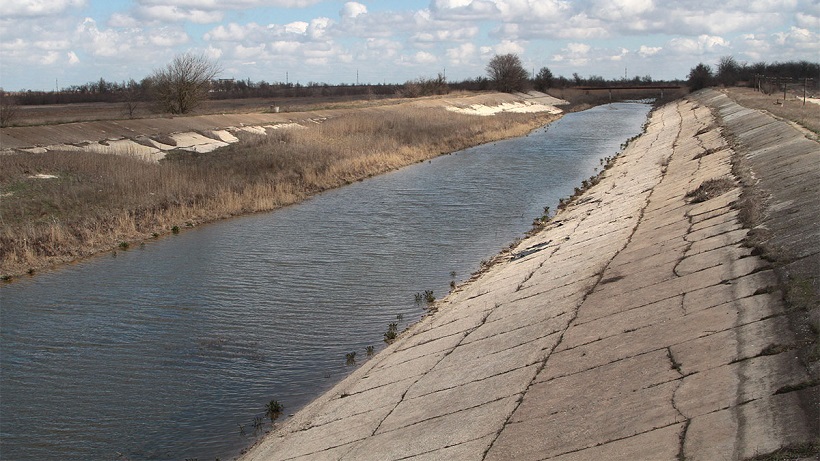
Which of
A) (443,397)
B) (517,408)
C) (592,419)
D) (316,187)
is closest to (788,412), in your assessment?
(592,419)

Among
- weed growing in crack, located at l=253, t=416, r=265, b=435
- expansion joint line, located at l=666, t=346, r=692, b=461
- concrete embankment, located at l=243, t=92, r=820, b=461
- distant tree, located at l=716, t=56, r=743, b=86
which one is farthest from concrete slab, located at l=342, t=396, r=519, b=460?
distant tree, located at l=716, t=56, r=743, b=86

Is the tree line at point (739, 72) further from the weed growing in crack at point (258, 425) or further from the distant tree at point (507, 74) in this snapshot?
the weed growing in crack at point (258, 425)

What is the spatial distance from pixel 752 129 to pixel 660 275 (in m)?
17.6

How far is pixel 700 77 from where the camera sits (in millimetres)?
100375

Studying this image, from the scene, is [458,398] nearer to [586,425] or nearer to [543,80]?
[586,425]

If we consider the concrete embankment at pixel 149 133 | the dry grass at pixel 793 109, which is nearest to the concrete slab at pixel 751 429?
the dry grass at pixel 793 109

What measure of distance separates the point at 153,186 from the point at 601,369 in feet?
62.8

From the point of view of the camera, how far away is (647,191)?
19.8 m

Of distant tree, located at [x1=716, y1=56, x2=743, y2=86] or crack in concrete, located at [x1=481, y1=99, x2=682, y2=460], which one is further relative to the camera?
distant tree, located at [x1=716, y1=56, x2=743, y2=86]

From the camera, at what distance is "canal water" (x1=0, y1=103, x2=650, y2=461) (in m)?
9.65

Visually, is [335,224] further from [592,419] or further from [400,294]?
[592,419]

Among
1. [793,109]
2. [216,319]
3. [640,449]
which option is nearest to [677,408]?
[640,449]

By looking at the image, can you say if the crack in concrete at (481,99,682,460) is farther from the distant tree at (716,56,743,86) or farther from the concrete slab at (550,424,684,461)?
the distant tree at (716,56,743,86)

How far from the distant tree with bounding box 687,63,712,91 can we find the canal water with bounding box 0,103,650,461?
8007 cm
